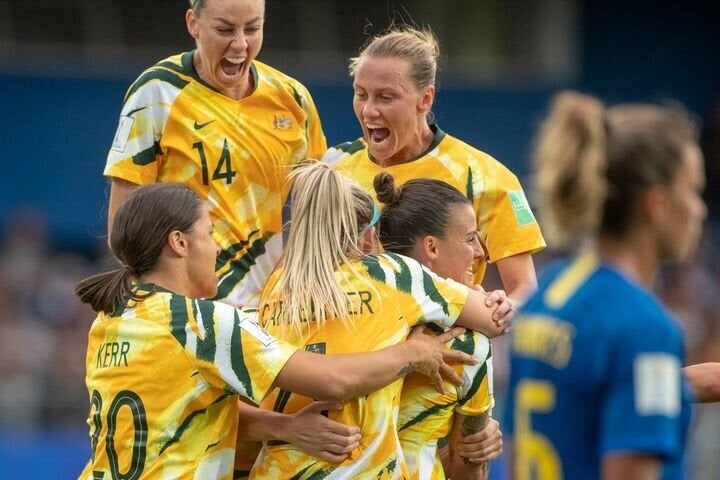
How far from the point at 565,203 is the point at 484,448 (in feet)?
4.83

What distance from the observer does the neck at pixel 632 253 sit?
3.35m

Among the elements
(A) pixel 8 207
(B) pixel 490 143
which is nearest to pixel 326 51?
(B) pixel 490 143

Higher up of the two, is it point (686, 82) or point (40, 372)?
point (686, 82)

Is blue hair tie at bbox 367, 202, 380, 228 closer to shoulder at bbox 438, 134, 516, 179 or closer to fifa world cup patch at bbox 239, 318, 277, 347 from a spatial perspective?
fifa world cup patch at bbox 239, 318, 277, 347

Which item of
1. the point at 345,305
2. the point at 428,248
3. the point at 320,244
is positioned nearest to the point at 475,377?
the point at 428,248

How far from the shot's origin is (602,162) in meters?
3.33

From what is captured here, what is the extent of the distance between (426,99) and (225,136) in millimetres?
831

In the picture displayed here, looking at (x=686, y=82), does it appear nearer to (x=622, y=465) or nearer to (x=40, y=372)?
(x=40, y=372)

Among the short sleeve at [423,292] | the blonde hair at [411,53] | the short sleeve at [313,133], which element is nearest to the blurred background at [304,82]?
the short sleeve at [313,133]

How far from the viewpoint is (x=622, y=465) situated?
3.16m

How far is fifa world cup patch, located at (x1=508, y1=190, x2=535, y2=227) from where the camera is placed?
17.4 feet

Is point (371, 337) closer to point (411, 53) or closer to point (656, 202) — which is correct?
point (656, 202)

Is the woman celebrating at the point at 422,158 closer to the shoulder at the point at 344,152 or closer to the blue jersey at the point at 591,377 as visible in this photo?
the shoulder at the point at 344,152

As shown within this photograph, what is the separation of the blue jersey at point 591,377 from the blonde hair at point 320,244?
0.81 metres
